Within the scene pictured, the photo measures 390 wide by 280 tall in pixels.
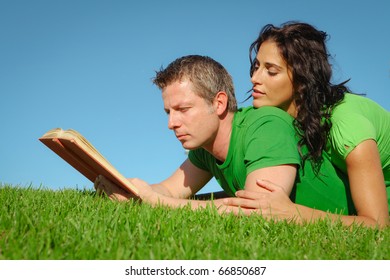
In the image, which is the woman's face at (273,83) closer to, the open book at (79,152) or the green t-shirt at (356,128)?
the green t-shirt at (356,128)

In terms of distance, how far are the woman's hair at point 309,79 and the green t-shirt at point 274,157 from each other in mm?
161

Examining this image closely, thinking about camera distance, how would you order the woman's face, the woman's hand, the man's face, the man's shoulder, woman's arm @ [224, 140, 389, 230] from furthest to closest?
the woman's face < the man's face < the man's shoulder < woman's arm @ [224, 140, 389, 230] < the woman's hand

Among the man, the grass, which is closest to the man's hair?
the man

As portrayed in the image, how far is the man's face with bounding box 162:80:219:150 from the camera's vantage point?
5055 mm

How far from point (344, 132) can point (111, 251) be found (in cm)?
280

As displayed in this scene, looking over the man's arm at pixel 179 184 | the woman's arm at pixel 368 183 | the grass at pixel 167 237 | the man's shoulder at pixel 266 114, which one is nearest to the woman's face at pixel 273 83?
the man's shoulder at pixel 266 114

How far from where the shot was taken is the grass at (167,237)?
113 inches

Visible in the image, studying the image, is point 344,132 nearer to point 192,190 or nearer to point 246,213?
point 246,213

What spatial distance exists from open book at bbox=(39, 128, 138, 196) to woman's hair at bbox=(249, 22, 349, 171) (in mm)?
1984

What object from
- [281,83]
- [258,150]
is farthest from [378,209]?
[281,83]

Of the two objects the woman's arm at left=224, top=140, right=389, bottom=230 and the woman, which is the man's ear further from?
the woman's arm at left=224, top=140, right=389, bottom=230

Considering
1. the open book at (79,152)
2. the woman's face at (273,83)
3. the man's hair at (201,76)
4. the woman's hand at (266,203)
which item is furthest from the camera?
the woman's face at (273,83)

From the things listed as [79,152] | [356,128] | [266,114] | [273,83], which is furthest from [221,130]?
[79,152]

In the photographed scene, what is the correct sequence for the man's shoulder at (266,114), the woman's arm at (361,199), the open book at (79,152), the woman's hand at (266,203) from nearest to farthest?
the woman's hand at (266,203) < the woman's arm at (361,199) < the open book at (79,152) < the man's shoulder at (266,114)
